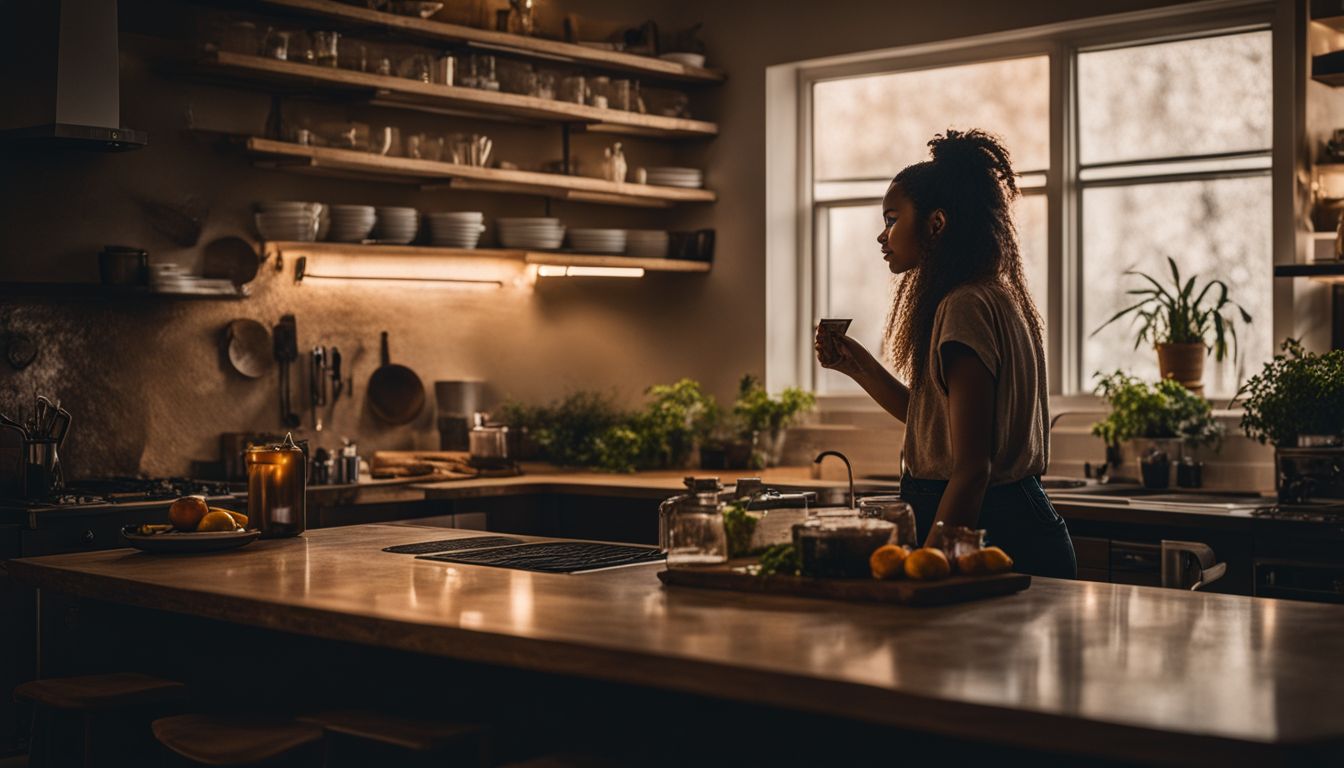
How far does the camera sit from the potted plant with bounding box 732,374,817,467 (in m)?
5.93

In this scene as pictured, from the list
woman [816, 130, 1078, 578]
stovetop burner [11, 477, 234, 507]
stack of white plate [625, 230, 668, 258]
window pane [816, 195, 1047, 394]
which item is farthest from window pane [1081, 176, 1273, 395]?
stovetop burner [11, 477, 234, 507]

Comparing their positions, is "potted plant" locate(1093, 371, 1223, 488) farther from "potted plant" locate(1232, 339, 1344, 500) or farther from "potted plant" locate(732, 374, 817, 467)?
"potted plant" locate(732, 374, 817, 467)

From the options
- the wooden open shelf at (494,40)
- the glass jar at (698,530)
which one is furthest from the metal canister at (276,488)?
the wooden open shelf at (494,40)

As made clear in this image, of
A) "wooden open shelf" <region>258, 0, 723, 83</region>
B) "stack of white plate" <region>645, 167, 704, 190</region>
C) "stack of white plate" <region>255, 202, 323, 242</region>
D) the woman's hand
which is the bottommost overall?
the woman's hand

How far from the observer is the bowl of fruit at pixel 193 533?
3.14m

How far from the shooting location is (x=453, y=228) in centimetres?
572

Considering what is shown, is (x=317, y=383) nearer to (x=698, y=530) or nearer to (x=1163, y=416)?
(x=1163, y=416)

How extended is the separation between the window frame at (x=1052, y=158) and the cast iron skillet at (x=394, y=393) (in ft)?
5.04

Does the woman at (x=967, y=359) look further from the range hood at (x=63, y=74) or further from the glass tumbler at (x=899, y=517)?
the range hood at (x=63, y=74)

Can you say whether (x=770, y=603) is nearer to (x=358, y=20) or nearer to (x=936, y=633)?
(x=936, y=633)

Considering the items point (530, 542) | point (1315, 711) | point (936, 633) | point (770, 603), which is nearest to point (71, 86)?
point (530, 542)

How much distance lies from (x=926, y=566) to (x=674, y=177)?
4129 millimetres

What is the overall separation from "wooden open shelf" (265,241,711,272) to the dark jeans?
3.18 m

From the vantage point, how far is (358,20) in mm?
5320
